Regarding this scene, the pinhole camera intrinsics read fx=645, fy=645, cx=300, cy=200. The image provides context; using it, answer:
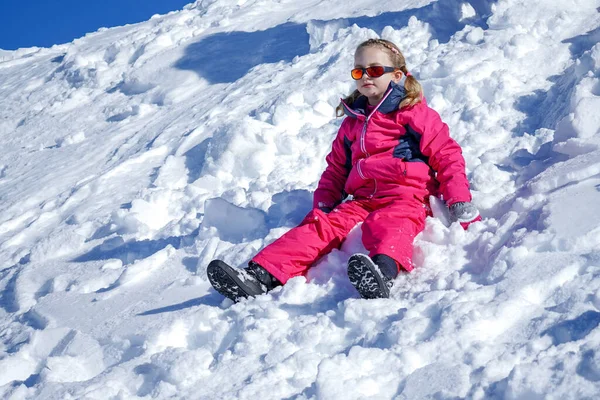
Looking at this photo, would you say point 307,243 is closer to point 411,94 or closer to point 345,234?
point 345,234

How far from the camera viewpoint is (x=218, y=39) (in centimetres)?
912

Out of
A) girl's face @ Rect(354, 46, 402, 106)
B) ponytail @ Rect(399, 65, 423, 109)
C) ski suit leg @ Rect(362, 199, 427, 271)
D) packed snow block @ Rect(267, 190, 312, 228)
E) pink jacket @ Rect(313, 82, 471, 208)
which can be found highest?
girl's face @ Rect(354, 46, 402, 106)

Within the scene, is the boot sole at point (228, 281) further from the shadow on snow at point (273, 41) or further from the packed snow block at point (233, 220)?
the shadow on snow at point (273, 41)

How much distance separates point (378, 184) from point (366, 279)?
0.93 metres

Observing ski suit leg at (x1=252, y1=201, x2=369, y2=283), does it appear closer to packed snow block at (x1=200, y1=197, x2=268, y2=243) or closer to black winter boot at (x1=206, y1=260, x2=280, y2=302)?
black winter boot at (x1=206, y1=260, x2=280, y2=302)

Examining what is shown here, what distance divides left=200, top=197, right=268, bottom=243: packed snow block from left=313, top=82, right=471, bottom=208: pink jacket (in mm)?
421

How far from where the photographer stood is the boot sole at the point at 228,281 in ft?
9.47

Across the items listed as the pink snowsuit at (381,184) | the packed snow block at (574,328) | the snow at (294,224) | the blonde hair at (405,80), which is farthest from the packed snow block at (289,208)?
the packed snow block at (574,328)

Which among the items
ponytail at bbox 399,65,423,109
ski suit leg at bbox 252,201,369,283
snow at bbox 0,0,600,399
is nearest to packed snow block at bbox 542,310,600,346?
snow at bbox 0,0,600,399

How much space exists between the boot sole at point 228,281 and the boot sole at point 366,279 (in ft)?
1.72

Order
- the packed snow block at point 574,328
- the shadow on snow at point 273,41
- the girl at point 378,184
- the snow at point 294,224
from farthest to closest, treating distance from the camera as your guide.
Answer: the shadow on snow at point 273,41 < the girl at point 378,184 < the snow at point 294,224 < the packed snow block at point 574,328

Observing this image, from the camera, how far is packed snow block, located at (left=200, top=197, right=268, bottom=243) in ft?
12.8

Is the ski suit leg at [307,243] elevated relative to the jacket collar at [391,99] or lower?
lower

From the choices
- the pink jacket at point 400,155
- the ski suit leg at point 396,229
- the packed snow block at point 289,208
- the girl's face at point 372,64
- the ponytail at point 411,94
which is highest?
the girl's face at point 372,64
